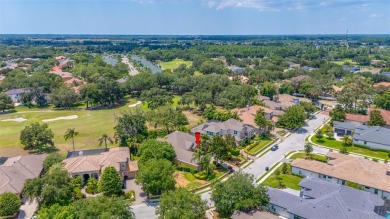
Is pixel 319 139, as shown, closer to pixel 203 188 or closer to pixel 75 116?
pixel 203 188

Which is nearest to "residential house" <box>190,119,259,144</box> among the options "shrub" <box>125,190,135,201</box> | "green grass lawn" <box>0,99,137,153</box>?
"green grass lawn" <box>0,99,137,153</box>

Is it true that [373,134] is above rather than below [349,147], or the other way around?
above

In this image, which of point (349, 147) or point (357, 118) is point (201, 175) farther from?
point (357, 118)

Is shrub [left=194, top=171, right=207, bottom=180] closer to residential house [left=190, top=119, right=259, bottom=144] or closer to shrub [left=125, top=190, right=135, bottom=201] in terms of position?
shrub [left=125, top=190, right=135, bottom=201]

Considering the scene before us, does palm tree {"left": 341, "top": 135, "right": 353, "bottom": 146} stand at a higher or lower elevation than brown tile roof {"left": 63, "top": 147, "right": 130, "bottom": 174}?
lower

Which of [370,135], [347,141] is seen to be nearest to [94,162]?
[347,141]

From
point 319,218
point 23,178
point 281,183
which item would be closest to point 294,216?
point 319,218

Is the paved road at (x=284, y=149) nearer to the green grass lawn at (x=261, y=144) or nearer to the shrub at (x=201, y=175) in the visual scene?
the green grass lawn at (x=261, y=144)
